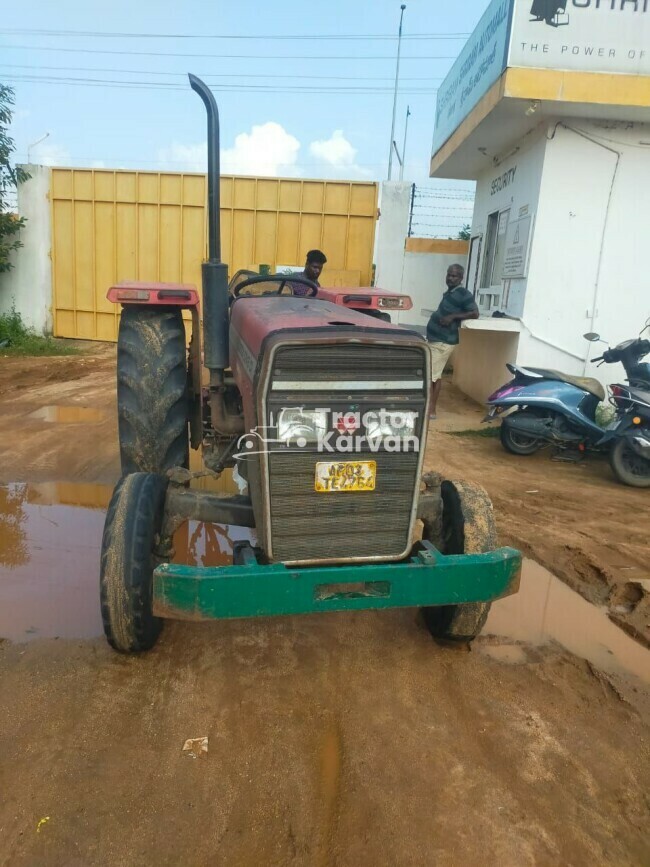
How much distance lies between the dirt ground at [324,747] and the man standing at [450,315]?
4.43 meters

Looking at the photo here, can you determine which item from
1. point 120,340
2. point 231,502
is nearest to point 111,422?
point 120,340

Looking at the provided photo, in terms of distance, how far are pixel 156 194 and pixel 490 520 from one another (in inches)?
432

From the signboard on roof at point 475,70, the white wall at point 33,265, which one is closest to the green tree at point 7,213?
the white wall at point 33,265

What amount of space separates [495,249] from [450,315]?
2405mm

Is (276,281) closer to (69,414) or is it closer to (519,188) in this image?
(69,414)

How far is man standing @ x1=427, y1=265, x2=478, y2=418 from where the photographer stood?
24.5 ft

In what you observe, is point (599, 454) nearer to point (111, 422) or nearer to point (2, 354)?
point (111, 422)

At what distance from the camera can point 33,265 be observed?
1252cm

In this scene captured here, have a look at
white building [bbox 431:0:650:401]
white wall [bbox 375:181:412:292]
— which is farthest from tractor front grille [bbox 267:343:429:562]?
white wall [bbox 375:181:412:292]

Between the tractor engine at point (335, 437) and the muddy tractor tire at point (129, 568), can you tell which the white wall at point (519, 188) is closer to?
the tractor engine at point (335, 437)

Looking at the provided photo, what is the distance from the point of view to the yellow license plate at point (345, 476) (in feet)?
7.82

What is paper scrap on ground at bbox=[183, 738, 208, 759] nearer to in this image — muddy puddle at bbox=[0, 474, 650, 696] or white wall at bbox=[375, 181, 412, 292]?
muddy puddle at bbox=[0, 474, 650, 696]

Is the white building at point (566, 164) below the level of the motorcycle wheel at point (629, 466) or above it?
above

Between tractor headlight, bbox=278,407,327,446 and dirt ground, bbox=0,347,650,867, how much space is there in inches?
42.5
